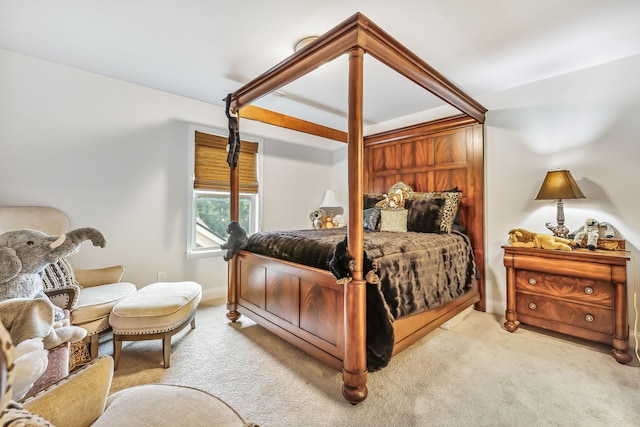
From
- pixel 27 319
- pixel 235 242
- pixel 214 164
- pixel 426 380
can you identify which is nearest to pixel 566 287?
pixel 426 380

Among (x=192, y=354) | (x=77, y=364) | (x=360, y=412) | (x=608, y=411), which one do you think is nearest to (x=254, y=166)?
(x=192, y=354)

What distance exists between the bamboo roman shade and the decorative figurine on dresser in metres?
3.05

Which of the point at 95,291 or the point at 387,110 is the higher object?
the point at 387,110

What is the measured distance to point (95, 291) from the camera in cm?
207

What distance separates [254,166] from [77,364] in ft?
8.55

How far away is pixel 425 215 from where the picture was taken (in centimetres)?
285

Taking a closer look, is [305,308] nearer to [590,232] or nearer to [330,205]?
[590,232]

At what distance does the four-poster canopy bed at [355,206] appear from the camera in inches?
60.7

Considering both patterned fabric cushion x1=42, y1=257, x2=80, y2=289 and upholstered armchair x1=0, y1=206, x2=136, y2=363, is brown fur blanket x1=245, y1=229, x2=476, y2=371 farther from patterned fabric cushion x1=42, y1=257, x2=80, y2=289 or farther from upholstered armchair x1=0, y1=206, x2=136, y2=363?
patterned fabric cushion x1=42, y1=257, x2=80, y2=289

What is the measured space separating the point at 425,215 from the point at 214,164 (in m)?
2.50

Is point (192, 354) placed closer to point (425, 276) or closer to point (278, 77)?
point (425, 276)

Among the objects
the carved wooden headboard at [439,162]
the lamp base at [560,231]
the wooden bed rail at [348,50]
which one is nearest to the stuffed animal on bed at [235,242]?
the wooden bed rail at [348,50]

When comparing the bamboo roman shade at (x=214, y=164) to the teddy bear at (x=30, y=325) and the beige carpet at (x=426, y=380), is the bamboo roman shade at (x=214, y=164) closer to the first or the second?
the beige carpet at (x=426, y=380)

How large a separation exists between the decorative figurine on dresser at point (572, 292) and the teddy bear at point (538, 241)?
0.02 metres
